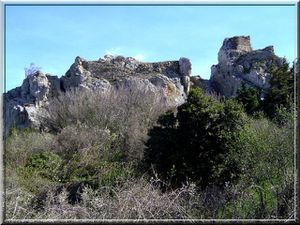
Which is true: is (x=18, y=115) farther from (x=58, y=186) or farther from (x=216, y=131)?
(x=216, y=131)

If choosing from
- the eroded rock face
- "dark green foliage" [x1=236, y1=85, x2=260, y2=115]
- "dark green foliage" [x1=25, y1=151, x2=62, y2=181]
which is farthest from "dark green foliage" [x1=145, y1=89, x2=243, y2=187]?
the eroded rock face

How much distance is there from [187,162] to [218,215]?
16.0ft

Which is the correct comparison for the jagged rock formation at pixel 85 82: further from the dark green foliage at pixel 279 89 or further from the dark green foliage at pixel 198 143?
the dark green foliage at pixel 198 143

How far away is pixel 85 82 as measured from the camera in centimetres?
2869

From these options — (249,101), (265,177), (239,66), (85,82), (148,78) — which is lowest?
(265,177)

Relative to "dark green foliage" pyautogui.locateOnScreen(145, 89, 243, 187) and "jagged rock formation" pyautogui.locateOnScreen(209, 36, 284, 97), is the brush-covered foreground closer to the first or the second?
"dark green foliage" pyautogui.locateOnScreen(145, 89, 243, 187)

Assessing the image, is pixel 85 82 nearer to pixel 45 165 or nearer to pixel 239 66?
pixel 239 66

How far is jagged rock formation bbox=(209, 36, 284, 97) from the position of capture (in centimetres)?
3234

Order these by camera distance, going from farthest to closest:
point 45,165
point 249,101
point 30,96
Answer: point 30,96, point 249,101, point 45,165

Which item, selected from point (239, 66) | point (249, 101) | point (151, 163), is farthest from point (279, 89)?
point (151, 163)

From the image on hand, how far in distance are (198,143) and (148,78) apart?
1856cm

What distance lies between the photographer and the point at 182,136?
12055 mm

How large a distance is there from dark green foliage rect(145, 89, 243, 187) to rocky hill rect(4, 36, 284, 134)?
12083 mm

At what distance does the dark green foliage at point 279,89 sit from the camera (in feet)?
71.2
